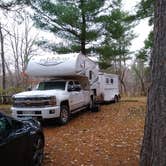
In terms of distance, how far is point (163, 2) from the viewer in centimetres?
532

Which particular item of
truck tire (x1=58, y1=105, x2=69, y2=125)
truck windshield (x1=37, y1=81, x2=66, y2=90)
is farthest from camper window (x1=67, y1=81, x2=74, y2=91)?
truck tire (x1=58, y1=105, x2=69, y2=125)

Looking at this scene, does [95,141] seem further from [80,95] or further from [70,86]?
[80,95]

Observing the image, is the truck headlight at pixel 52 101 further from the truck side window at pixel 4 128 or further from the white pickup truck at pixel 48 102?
the truck side window at pixel 4 128

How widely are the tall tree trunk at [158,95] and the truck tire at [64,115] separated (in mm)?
7651

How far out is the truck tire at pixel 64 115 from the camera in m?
12.9

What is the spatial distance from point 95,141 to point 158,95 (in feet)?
15.5

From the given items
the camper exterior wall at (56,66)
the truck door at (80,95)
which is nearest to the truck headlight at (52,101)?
the camper exterior wall at (56,66)

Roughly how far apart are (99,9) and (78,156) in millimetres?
17851

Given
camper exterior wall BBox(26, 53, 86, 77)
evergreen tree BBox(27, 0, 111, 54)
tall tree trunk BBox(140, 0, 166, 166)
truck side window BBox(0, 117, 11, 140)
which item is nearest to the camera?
tall tree trunk BBox(140, 0, 166, 166)

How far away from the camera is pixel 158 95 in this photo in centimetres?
531

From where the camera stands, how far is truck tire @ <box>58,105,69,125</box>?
12930 millimetres

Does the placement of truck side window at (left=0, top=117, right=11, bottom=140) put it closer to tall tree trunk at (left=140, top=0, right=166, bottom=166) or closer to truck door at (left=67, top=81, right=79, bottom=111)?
tall tree trunk at (left=140, top=0, right=166, bottom=166)

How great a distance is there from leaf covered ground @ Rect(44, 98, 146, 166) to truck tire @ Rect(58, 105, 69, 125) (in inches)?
8.2

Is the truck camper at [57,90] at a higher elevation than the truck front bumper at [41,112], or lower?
higher
